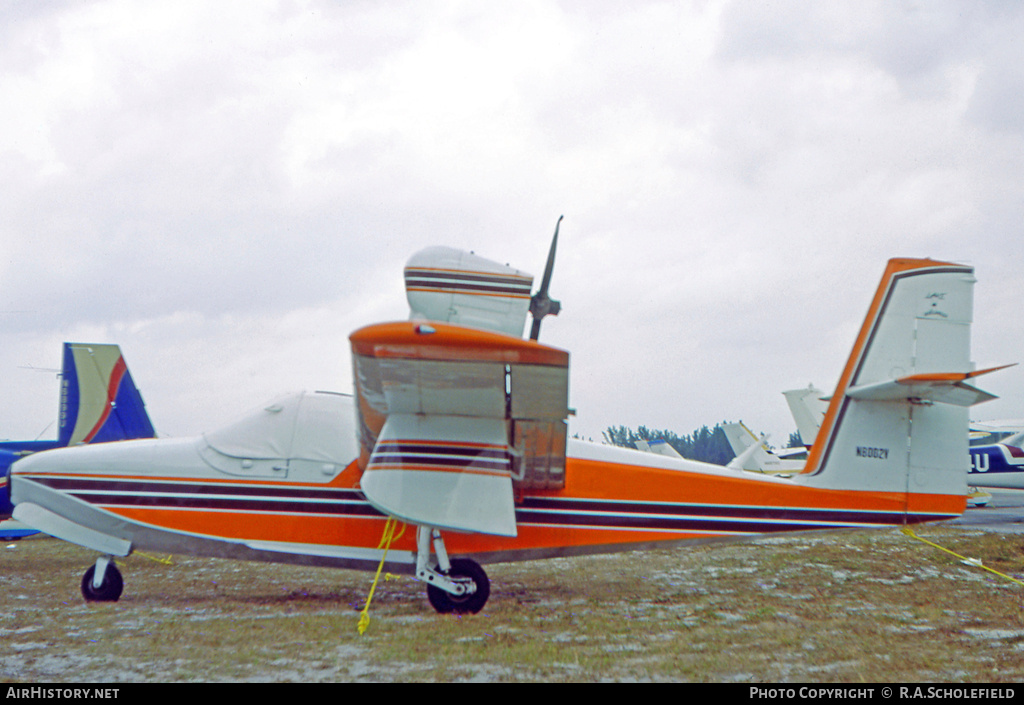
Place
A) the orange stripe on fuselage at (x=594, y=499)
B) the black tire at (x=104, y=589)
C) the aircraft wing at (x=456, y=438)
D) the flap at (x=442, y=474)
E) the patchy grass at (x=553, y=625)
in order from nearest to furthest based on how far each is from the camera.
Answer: the patchy grass at (x=553, y=625), the aircraft wing at (x=456, y=438), the flap at (x=442, y=474), the orange stripe on fuselage at (x=594, y=499), the black tire at (x=104, y=589)

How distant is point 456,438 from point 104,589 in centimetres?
392

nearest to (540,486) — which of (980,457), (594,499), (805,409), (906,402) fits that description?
(594,499)

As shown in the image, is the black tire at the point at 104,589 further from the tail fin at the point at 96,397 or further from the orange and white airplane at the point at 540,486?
the tail fin at the point at 96,397

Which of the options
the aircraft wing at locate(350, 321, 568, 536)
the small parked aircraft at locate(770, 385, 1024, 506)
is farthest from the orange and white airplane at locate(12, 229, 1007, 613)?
the small parked aircraft at locate(770, 385, 1024, 506)

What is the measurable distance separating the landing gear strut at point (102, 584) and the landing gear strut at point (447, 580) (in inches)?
122

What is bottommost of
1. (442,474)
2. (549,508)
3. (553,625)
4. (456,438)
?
(553,625)

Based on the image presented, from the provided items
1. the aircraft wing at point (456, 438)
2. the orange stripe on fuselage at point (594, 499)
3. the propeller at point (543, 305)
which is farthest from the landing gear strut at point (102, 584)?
the propeller at point (543, 305)

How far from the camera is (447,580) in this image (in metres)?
5.88

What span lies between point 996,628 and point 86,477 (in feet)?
26.7

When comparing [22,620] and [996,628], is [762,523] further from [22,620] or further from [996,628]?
[22,620]

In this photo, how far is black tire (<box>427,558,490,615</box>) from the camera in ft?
19.4

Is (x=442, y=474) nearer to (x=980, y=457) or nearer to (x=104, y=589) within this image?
(x=104, y=589)

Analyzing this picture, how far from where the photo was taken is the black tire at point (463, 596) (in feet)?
19.4
